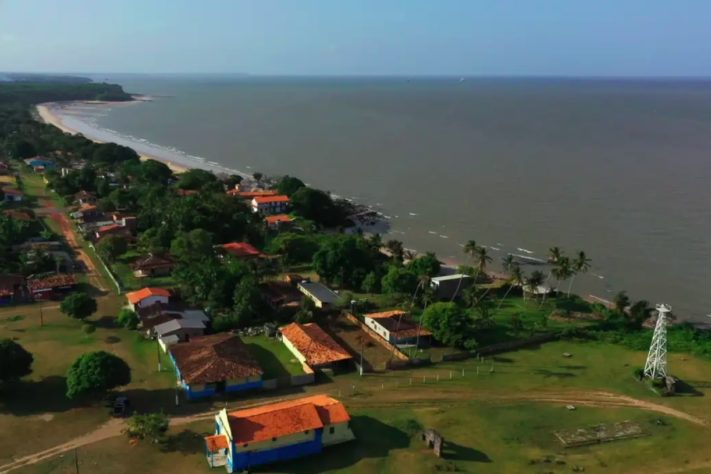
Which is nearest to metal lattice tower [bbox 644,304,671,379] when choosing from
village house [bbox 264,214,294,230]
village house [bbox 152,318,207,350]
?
village house [bbox 152,318,207,350]

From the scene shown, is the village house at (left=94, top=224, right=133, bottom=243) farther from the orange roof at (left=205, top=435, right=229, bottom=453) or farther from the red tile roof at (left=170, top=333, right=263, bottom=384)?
the orange roof at (left=205, top=435, right=229, bottom=453)

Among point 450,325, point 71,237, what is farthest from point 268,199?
point 450,325

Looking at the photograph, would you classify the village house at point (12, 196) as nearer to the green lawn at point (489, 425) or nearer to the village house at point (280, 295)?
the village house at point (280, 295)

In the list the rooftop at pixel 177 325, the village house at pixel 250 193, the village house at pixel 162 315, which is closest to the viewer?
the rooftop at pixel 177 325

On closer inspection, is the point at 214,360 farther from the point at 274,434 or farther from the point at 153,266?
the point at 153,266

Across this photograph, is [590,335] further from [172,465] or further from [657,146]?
[657,146]

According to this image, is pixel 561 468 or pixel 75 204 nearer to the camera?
pixel 561 468

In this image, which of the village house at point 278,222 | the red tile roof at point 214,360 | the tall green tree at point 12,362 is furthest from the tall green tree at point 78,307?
the village house at point 278,222

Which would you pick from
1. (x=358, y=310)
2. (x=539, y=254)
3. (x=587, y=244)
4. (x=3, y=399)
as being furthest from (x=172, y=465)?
(x=587, y=244)
